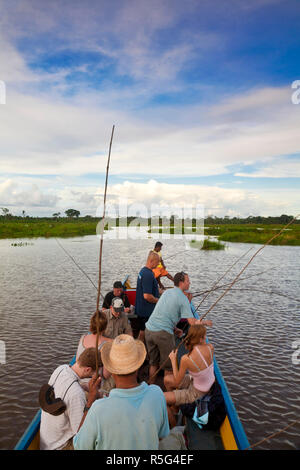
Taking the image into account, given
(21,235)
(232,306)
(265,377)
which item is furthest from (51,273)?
(21,235)

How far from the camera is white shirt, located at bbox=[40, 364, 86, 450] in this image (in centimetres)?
315

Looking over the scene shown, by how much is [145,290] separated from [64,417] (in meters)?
3.33

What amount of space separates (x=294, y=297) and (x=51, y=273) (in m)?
14.4

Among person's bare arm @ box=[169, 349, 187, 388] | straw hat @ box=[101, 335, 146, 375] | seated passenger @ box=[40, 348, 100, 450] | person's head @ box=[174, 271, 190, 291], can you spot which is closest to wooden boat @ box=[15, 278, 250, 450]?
seated passenger @ box=[40, 348, 100, 450]

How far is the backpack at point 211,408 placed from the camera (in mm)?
4000

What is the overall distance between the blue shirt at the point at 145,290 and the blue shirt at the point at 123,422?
3819 millimetres

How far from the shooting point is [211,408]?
402 cm

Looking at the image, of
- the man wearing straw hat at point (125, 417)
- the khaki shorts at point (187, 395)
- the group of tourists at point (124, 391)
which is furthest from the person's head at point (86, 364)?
the khaki shorts at point (187, 395)

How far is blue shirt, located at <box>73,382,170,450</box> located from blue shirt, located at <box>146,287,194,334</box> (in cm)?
266

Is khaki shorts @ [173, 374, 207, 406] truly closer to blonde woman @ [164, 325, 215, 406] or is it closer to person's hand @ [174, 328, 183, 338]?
blonde woman @ [164, 325, 215, 406]

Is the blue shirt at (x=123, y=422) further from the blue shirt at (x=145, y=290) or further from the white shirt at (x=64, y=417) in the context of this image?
the blue shirt at (x=145, y=290)

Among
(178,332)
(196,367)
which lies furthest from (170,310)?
(178,332)
